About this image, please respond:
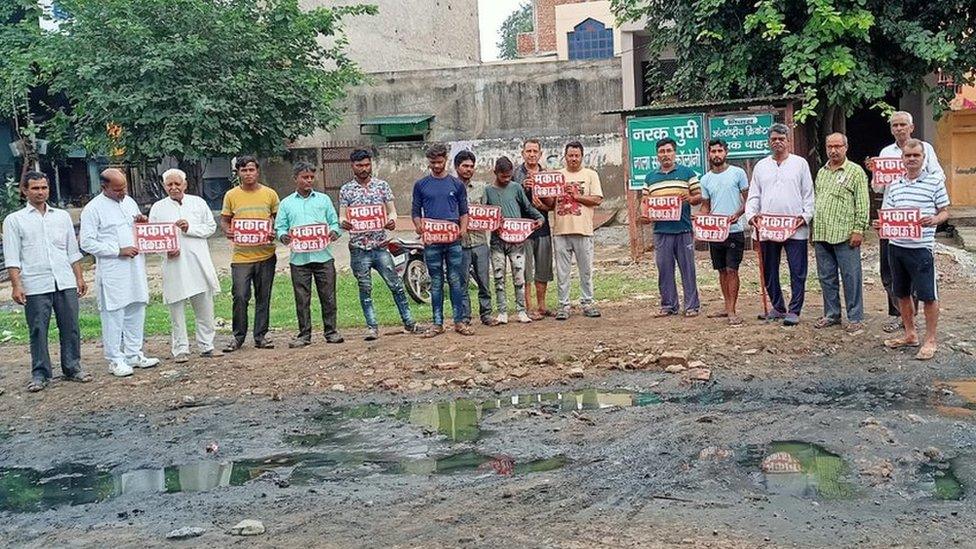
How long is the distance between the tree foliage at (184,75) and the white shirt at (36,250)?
1241 centimetres

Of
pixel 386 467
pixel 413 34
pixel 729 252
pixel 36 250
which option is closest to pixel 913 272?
pixel 729 252

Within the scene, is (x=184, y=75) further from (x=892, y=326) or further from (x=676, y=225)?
(x=892, y=326)

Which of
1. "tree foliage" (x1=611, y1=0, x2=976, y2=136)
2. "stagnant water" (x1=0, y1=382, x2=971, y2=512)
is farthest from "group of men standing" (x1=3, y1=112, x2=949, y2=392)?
"tree foliage" (x1=611, y1=0, x2=976, y2=136)

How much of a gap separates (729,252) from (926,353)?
7.76ft

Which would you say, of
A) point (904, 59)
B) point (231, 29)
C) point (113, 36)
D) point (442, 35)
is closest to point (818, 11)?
point (904, 59)

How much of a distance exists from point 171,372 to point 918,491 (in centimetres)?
655

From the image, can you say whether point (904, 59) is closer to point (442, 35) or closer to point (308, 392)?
point (308, 392)

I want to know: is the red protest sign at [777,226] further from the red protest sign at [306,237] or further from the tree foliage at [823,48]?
the tree foliage at [823,48]

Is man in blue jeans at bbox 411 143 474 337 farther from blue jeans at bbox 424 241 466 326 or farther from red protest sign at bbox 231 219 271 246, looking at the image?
red protest sign at bbox 231 219 271 246

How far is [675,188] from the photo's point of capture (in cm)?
1034

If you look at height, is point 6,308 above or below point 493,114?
below

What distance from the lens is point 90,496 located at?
6133 millimetres

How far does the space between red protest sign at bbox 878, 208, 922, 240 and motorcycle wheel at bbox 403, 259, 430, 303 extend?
6279 millimetres

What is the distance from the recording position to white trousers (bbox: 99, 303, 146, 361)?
930cm
